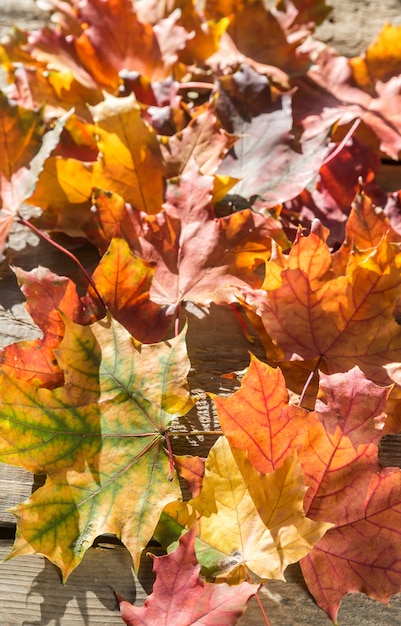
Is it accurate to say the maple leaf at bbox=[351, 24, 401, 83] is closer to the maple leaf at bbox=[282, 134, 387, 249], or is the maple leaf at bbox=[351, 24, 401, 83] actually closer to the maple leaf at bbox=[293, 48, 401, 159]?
the maple leaf at bbox=[293, 48, 401, 159]

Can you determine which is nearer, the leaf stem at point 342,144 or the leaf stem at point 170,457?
the leaf stem at point 170,457

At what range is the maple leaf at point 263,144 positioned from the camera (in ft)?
2.69

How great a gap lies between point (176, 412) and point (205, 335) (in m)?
0.16

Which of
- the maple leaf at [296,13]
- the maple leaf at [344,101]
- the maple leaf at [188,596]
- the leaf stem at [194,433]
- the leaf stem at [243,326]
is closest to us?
the maple leaf at [188,596]

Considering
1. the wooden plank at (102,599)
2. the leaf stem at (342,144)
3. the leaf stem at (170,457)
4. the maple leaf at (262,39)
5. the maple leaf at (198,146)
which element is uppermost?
the maple leaf at (262,39)

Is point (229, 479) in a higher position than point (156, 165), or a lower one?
lower

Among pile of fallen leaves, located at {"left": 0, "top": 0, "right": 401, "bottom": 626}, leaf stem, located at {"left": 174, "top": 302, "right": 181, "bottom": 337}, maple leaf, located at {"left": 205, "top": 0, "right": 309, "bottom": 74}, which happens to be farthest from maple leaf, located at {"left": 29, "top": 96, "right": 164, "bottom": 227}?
maple leaf, located at {"left": 205, "top": 0, "right": 309, "bottom": 74}

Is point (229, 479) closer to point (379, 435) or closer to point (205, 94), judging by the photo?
point (379, 435)

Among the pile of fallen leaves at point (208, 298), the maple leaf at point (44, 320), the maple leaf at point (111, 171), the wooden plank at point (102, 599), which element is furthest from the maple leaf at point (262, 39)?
the wooden plank at point (102, 599)

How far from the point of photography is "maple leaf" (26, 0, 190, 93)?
944 mm

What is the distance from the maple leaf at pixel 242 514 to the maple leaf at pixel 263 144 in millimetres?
360

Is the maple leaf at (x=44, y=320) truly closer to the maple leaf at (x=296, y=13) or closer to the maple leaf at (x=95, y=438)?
the maple leaf at (x=95, y=438)

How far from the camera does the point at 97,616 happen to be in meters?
0.64

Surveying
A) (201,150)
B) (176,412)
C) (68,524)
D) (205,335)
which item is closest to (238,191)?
(201,150)
